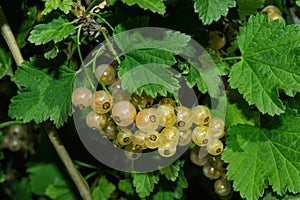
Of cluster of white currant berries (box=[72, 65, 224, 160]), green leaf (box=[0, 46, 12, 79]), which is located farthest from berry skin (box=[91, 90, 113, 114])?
green leaf (box=[0, 46, 12, 79])

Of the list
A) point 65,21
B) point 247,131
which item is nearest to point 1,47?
point 65,21

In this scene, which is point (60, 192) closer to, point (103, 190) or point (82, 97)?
point (103, 190)

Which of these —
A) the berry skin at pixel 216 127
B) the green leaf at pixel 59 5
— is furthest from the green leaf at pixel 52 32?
the berry skin at pixel 216 127

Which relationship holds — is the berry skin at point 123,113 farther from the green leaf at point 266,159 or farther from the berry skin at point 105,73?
the green leaf at point 266,159

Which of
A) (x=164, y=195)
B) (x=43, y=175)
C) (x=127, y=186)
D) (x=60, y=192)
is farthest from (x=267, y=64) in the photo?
Result: (x=43, y=175)

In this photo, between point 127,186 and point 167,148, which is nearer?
point 167,148
